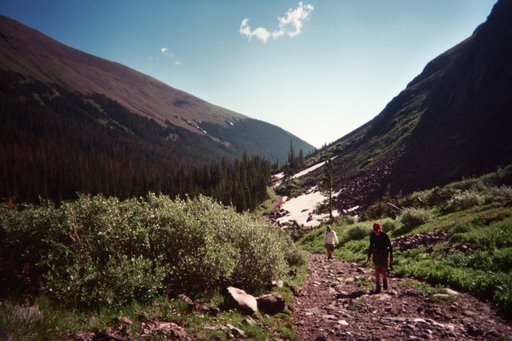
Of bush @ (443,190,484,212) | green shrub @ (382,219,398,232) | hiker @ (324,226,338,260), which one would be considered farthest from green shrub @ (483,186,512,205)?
hiker @ (324,226,338,260)

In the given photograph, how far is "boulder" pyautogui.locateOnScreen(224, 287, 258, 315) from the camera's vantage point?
28.5ft

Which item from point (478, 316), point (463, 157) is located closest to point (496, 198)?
point (478, 316)

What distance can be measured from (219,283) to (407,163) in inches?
2569

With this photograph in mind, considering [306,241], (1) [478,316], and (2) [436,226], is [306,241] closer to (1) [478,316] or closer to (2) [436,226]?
(2) [436,226]

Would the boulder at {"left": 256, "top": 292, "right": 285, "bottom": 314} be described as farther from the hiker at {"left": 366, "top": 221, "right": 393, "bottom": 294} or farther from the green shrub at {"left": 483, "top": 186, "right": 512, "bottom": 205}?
the green shrub at {"left": 483, "top": 186, "right": 512, "bottom": 205}

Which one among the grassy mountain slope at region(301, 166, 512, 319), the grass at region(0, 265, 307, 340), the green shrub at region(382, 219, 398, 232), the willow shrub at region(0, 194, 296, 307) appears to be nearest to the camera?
the grass at region(0, 265, 307, 340)

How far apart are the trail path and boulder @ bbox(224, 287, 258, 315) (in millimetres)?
1522

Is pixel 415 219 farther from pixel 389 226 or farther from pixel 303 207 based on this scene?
pixel 303 207

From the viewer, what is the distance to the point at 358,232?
25.4m

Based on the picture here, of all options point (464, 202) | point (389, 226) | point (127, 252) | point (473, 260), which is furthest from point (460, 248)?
point (127, 252)

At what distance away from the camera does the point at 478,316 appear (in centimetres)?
798

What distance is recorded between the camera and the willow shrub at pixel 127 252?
8.13 meters

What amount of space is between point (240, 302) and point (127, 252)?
4503 mm

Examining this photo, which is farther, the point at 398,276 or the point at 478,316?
the point at 398,276
